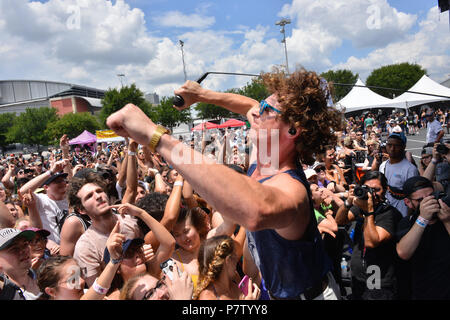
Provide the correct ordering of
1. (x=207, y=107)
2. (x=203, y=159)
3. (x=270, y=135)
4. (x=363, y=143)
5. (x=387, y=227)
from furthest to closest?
(x=207, y=107) → (x=363, y=143) → (x=387, y=227) → (x=270, y=135) → (x=203, y=159)

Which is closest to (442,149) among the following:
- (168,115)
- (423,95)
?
(423,95)

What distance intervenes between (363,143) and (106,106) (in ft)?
148

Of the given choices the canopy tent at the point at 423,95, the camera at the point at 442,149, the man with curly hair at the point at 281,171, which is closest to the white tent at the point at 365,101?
the canopy tent at the point at 423,95

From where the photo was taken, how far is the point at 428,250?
101 inches

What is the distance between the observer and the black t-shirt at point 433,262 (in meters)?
2.53

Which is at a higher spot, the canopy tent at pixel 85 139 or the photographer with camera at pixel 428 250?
the photographer with camera at pixel 428 250

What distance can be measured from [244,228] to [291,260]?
0.51 metres

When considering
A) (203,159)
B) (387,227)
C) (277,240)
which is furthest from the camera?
(387,227)

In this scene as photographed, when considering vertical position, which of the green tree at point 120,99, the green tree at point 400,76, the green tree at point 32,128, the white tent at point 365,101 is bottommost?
the green tree at point 32,128

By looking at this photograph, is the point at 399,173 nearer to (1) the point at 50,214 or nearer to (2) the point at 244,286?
(2) the point at 244,286

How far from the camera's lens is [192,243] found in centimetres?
282

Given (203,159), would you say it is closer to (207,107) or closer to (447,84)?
(207,107)

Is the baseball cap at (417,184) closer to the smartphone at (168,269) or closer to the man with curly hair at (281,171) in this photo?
the man with curly hair at (281,171)
